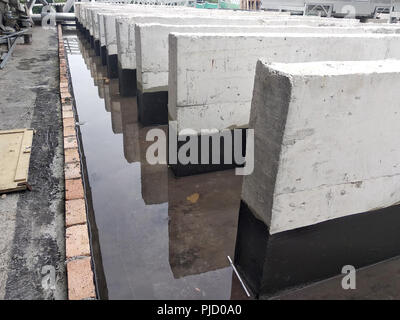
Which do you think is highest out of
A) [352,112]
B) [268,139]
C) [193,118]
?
[352,112]

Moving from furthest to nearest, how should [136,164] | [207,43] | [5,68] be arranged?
[5,68] → [136,164] → [207,43]

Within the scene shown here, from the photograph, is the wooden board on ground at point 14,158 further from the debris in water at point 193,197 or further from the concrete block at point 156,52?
the concrete block at point 156,52

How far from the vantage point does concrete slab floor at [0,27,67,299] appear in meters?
2.87

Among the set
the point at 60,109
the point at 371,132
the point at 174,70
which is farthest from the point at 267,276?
the point at 60,109

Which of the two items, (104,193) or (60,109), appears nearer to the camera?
(104,193)

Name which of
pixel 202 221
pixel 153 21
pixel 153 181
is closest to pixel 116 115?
pixel 153 21

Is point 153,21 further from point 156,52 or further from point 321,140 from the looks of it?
point 321,140

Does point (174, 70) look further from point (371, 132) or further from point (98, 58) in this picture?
point (98, 58)

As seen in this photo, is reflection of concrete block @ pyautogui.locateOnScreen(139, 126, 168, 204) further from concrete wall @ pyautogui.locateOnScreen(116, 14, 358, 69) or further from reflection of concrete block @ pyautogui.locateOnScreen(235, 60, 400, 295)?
concrete wall @ pyautogui.locateOnScreen(116, 14, 358, 69)

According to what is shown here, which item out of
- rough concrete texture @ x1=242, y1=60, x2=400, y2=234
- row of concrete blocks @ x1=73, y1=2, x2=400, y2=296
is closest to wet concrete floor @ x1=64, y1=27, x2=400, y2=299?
row of concrete blocks @ x1=73, y1=2, x2=400, y2=296

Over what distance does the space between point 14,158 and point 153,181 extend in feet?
6.97

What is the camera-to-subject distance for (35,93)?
7.59 metres

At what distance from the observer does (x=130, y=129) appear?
7.58 m

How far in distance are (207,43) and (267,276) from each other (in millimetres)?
3343
